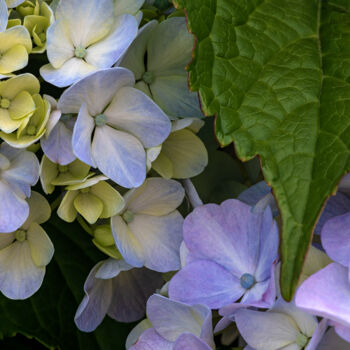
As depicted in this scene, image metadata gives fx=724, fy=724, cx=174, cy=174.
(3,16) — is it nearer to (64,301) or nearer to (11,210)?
(11,210)

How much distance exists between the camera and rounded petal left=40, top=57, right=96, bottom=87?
1.35ft

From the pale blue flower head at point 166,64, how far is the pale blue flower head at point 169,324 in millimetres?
118

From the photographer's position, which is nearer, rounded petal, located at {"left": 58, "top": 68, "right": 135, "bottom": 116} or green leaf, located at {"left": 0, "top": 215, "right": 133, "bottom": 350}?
rounded petal, located at {"left": 58, "top": 68, "right": 135, "bottom": 116}

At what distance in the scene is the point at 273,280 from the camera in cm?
38

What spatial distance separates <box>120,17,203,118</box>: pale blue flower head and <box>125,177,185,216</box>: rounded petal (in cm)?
4

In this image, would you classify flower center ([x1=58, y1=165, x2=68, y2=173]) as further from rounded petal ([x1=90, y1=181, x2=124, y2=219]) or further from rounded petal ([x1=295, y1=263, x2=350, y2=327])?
rounded petal ([x1=295, y1=263, x2=350, y2=327])

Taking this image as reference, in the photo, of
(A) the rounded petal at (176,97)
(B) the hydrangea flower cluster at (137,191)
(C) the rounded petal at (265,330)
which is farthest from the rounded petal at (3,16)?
(C) the rounded petal at (265,330)

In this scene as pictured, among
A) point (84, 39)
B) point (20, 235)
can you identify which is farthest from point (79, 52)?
point (20, 235)

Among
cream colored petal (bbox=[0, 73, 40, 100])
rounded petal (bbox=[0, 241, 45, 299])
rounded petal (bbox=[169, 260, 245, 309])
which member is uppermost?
cream colored petal (bbox=[0, 73, 40, 100])

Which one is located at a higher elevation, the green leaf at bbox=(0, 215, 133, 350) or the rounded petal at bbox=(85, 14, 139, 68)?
the rounded petal at bbox=(85, 14, 139, 68)

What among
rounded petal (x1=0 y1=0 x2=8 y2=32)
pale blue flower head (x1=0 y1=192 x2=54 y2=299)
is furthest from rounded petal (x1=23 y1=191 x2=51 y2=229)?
rounded petal (x1=0 y1=0 x2=8 y2=32)

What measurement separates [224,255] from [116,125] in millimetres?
103

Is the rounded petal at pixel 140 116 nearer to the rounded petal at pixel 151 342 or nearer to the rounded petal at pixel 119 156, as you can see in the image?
the rounded petal at pixel 119 156

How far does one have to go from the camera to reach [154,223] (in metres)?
0.48
